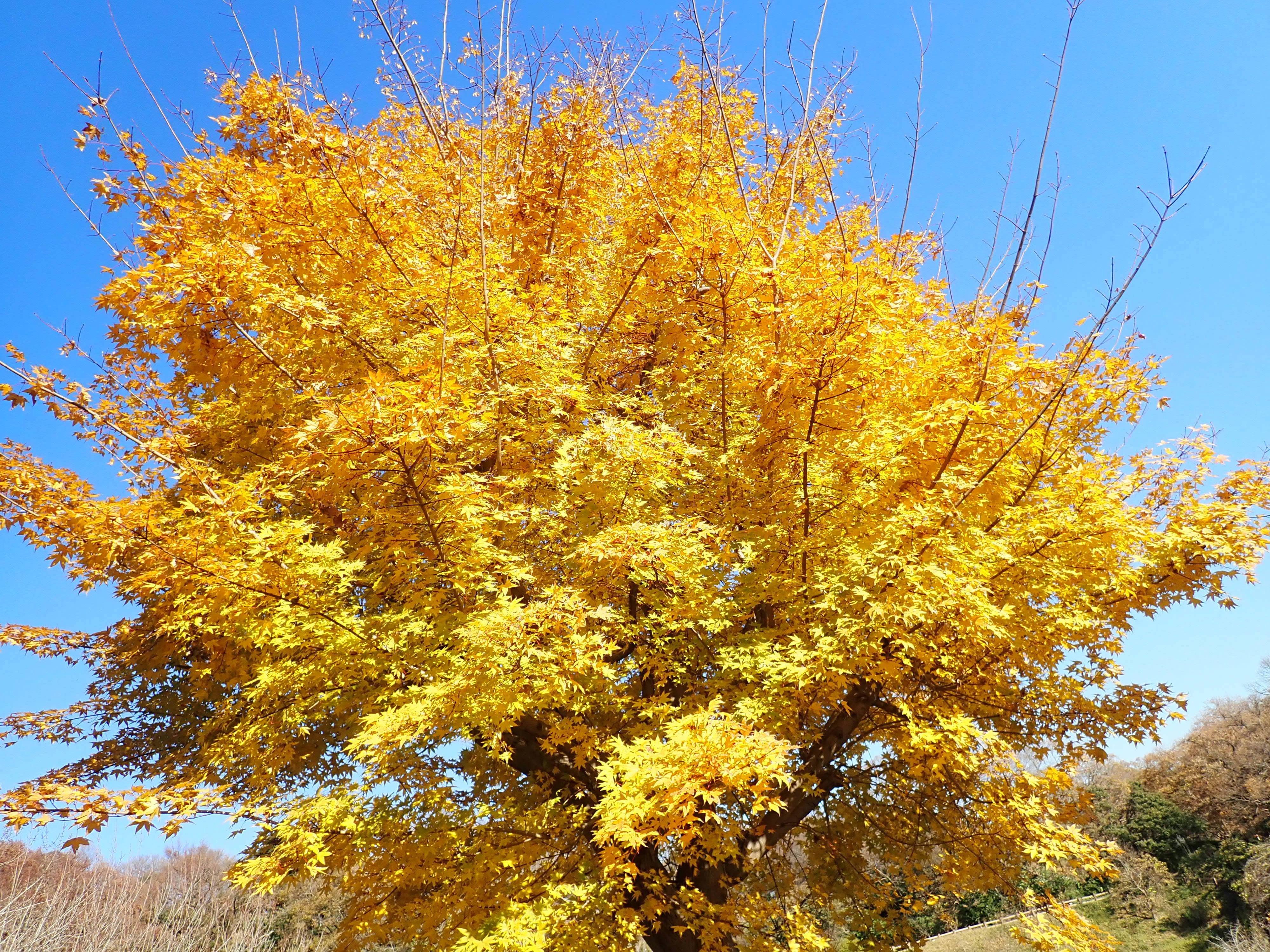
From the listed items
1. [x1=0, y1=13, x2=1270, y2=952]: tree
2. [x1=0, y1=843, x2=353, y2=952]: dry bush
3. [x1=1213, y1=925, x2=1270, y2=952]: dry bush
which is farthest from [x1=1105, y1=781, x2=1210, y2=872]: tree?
[x1=0, y1=843, x2=353, y2=952]: dry bush

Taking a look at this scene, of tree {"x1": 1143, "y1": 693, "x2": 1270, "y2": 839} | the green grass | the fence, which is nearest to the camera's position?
the green grass

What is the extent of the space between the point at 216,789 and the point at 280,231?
4.07m

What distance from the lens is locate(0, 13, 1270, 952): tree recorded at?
161 inches

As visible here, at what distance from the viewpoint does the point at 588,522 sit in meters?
4.84

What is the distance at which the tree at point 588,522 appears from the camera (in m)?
4.09

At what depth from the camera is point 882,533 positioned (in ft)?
14.4

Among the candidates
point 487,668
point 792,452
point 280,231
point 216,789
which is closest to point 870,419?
point 792,452

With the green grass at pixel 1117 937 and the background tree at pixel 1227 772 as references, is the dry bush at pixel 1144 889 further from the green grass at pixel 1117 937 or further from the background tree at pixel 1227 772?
the background tree at pixel 1227 772

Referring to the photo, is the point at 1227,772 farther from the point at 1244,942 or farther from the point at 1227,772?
the point at 1244,942

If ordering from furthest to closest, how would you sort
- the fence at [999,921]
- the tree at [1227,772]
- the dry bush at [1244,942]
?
the fence at [999,921] < the tree at [1227,772] < the dry bush at [1244,942]

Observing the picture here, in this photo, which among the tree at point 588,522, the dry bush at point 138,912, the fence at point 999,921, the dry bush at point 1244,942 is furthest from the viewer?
the fence at point 999,921

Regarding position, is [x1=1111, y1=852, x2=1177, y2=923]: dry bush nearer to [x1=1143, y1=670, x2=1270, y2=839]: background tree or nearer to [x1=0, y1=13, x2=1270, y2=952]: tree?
[x1=1143, y1=670, x2=1270, y2=839]: background tree

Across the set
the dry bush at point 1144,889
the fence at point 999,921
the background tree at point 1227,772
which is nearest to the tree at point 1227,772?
the background tree at point 1227,772

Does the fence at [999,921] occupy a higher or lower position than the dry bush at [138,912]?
lower
